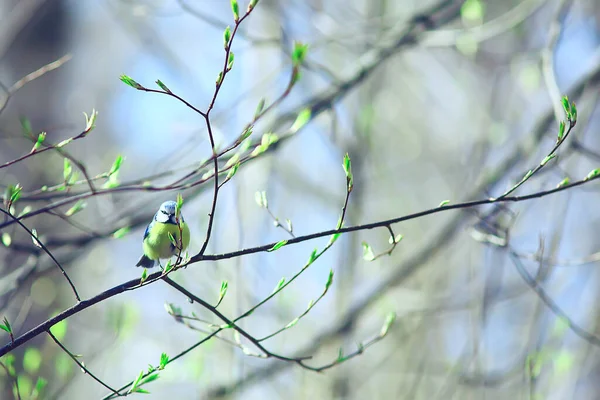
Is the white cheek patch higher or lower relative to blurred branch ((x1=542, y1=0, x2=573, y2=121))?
lower

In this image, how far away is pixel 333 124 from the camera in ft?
9.91

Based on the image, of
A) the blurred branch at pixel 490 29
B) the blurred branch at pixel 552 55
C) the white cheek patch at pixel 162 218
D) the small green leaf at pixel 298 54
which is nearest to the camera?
the small green leaf at pixel 298 54

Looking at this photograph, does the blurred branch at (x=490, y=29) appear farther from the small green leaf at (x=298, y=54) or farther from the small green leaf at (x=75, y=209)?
the small green leaf at (x=298, y=54)

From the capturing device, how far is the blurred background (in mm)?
2668

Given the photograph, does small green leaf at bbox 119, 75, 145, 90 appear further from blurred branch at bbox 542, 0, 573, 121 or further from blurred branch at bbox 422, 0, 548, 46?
blurred branch at bbox 422, 0, 548, 46

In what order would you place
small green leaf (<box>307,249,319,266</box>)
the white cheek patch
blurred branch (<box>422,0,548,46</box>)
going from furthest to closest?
blurred branch (<box>422,0,548,46</box>) → the white cheek patch → small green leaf (<box>307,249,319,266</box>)

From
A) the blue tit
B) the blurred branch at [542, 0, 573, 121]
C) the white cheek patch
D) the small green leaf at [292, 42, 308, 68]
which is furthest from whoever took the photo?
the blurred branch at [542, 0, 573, 121]

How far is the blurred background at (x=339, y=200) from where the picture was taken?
8.75ft

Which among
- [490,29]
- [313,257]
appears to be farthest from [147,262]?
[490,29]

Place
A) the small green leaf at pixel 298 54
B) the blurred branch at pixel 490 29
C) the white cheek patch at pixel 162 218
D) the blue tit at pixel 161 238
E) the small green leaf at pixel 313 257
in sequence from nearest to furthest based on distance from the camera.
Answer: the small green leaf at pixel 298 54 < the small green leaf at pixel 313 257 < the blue tit at pixel 161 238 < the white cheek patch at pixel 162 218 < the blurred branch at pixel 490 29

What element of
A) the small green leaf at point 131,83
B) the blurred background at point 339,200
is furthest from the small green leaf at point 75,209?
the small green leaf at point 131,83

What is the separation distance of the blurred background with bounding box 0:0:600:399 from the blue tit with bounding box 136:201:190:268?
187mm

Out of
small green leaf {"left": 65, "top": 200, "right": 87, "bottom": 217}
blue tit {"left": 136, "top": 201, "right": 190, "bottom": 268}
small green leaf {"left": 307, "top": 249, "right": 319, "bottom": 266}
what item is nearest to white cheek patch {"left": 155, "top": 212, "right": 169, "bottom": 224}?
blue tit {"left": 136, "top": 201, "right": 190, "bottom": 268}

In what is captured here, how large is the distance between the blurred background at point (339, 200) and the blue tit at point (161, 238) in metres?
0.19
